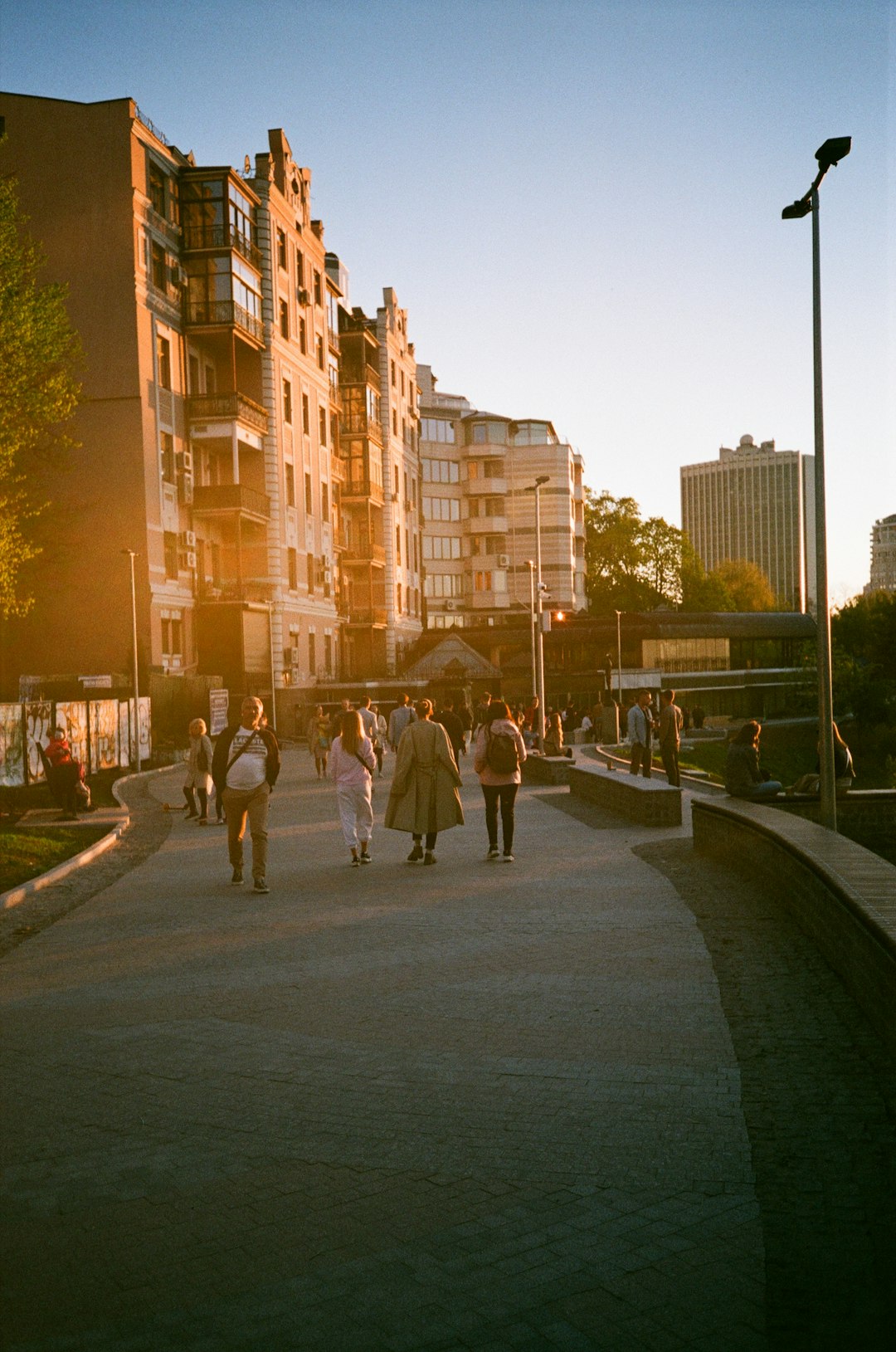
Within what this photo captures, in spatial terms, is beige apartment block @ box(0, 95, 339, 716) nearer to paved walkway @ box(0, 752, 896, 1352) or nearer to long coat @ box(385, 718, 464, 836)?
long coat @ box(385, 718, 464, 836)

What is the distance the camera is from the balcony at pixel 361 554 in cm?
6225

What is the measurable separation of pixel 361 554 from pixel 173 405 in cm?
2129

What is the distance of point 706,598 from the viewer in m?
104

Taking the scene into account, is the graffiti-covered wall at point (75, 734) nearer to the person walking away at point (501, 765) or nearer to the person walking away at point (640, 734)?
the person walking away at point (640, 734)

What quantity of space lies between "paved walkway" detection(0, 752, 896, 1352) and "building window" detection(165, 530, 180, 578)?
3309 centimetres

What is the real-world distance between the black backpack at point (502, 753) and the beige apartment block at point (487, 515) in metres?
70.1

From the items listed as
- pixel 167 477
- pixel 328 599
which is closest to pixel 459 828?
pixel 167 477

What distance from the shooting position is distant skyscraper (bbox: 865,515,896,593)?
15250 cm

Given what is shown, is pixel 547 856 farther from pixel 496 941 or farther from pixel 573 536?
pixel 573 536

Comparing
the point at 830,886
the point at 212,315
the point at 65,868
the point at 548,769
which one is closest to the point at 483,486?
the point at 212,315

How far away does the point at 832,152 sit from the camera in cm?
1397

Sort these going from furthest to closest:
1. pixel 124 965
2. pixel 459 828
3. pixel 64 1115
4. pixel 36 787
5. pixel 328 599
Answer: pixel 328 599 → pixel 36 787 → pixel 459 828 → pixel 124 965 → pixel 64 1115

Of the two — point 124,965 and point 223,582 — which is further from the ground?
point 223,582

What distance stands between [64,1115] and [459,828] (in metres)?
12.7
